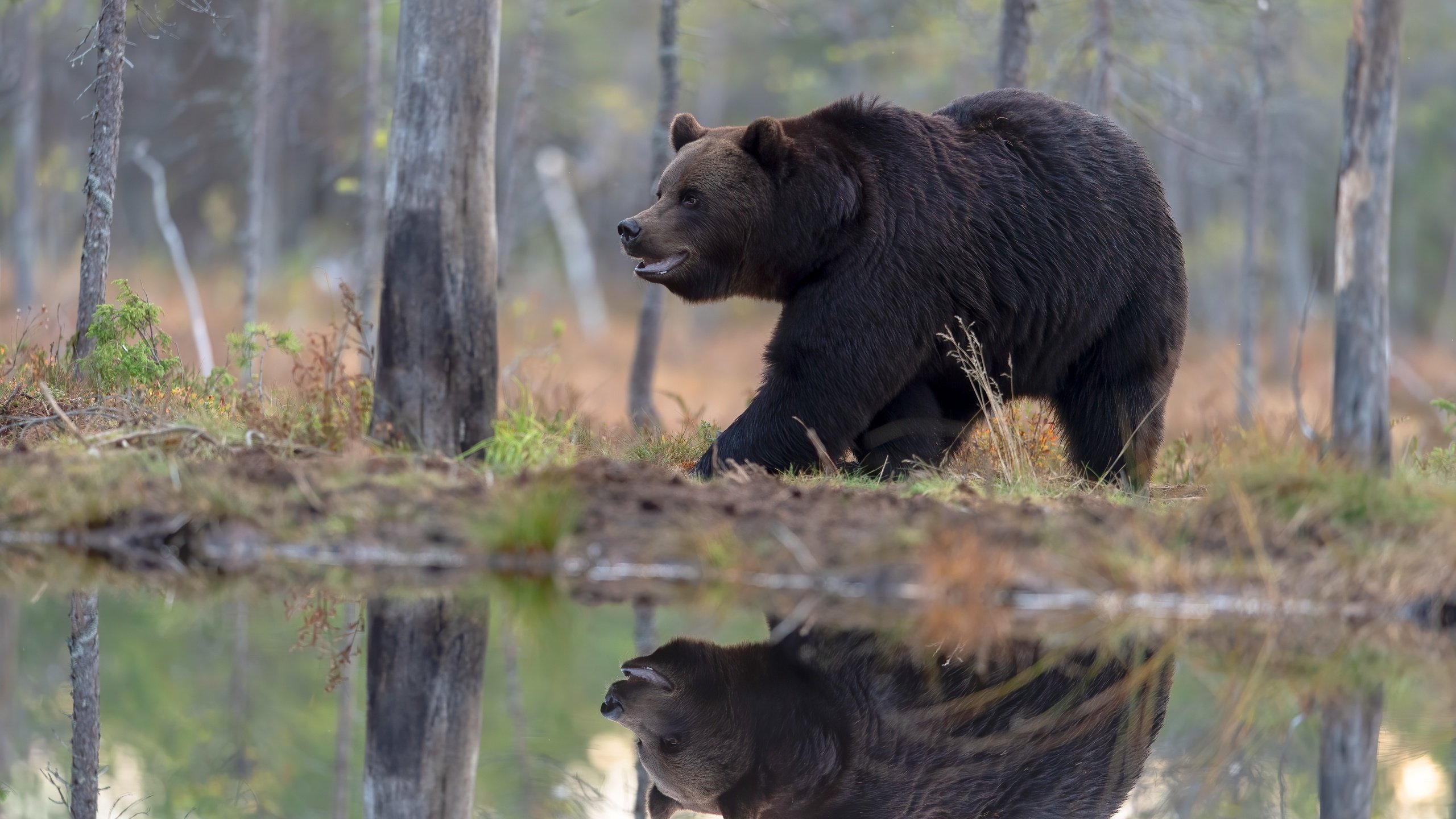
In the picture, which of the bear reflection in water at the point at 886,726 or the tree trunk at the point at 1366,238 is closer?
the bear reflection in water at the point at 886,726

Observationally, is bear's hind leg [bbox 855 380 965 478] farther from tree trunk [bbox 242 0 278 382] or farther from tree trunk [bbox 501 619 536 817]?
tree trunk [bbox 242 0 278 382]

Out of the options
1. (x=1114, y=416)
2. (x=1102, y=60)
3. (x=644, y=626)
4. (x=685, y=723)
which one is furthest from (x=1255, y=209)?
(x=685, y=723)

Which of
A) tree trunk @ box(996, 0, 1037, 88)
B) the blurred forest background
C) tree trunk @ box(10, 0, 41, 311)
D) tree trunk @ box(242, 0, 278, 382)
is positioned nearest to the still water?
tree trunk @ box(996, 0, 1037, 88)

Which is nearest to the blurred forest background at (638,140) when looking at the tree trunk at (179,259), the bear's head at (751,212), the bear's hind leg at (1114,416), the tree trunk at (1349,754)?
the tree trunk at (179,259)

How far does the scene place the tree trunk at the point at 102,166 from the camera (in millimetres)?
9375

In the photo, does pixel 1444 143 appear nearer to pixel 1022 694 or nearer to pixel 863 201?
pixel 863 201

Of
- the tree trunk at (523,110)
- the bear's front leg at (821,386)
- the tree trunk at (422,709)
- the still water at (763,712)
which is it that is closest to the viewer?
the still water at (763,712)

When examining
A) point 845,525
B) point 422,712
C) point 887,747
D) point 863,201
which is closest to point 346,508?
point 422,712

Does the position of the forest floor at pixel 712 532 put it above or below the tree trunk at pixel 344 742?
above

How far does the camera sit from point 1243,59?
77.6ft

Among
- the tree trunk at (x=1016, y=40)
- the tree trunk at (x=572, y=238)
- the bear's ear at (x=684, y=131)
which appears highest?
the tree trunk at (x=1016, y=40)

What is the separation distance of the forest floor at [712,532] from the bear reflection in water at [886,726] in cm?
58

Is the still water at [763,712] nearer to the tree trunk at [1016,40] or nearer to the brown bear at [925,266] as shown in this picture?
the brown bear at [925,266]

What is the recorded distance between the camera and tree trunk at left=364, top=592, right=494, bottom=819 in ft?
16.3
